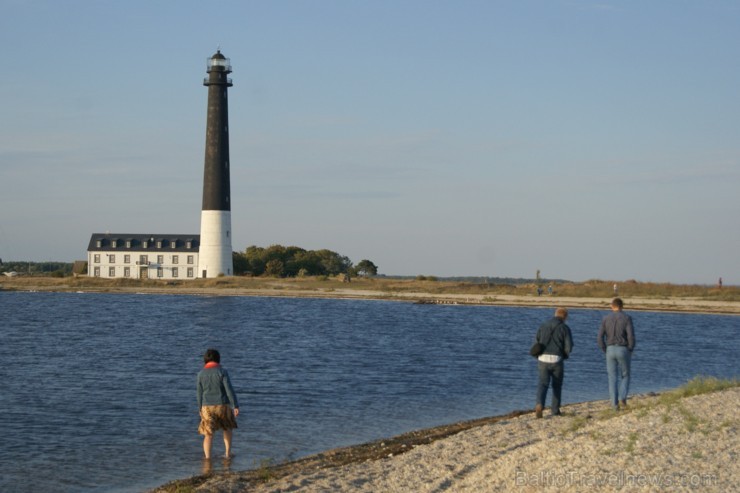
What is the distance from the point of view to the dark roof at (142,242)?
108 metres

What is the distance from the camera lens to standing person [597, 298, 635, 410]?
17422mm

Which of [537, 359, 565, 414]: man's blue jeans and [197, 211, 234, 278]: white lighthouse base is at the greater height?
[197, 211, 234, 278]: white lighthouse base

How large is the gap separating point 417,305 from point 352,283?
2121 centimetres

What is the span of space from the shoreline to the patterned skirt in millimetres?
787

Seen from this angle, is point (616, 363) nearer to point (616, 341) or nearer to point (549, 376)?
point (616, 341)

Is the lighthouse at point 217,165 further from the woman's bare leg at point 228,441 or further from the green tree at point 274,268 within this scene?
the woman's bare leg at point 228,441

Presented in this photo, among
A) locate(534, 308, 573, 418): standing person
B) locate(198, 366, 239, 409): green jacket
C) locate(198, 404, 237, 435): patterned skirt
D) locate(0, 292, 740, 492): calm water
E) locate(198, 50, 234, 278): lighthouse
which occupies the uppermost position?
locate(198, 50, 234, 278): lighthouse

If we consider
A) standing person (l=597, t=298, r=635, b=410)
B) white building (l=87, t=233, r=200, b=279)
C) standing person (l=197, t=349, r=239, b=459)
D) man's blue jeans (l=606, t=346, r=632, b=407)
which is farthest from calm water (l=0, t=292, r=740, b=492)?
white building (l=87, t=233, r=200, b=279)

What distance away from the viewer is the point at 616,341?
57.6ft

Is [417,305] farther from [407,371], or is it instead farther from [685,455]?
[685,455]

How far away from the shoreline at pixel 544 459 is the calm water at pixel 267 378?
1.97 meters

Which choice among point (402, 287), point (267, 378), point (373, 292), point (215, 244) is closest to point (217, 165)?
point (215, 244)

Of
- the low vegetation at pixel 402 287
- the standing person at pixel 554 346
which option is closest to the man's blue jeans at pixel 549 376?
the standing person at pixel 554 346

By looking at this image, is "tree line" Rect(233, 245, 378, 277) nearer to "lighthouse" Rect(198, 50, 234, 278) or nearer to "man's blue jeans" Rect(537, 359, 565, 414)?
"lighthouse" Rect(198, 50, 234, 278)
